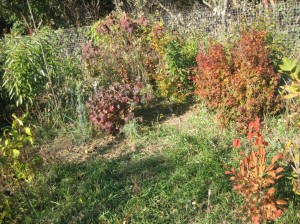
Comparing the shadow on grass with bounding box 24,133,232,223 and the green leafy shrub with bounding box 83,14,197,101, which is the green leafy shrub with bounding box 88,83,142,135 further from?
the green leafy shrub with bounding box 83,14,197,101

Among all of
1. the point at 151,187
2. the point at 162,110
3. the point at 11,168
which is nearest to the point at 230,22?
the point at 162,110

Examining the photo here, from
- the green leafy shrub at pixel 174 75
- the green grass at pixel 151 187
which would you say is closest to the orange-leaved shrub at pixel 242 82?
the green grass at pixel 151 187

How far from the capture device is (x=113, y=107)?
5266 millimetres

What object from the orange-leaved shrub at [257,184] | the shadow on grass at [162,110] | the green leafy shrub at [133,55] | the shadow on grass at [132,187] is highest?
the green leafy shrub at [133,55]

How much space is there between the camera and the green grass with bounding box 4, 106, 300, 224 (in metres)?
3.54

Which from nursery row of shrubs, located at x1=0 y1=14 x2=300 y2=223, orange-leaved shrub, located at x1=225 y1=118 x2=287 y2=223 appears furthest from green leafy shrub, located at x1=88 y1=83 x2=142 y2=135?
orange-leaved shrub, located at x1=225 y1=118 x2=287 y2=223

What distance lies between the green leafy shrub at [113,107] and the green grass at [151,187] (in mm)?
522

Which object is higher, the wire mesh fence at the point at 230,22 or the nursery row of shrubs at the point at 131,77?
the wire mesh fence at the point at 230,22

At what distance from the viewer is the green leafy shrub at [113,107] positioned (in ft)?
17.3

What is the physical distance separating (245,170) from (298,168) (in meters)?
0.43

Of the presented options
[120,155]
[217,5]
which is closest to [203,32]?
[217,5]

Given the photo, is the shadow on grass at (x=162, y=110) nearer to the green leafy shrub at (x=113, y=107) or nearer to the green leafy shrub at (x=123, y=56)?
the green leafy shrub at (x=113, y=107)

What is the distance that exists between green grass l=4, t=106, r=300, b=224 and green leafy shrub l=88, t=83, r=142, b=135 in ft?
1.71

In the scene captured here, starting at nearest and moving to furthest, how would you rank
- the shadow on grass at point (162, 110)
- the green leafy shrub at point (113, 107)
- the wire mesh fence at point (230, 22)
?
1. the green leafy shrub at point (113, 107)
2. the shadow on grass at point (162, 110)
3. the wire mesh fence at point (230, 22)
